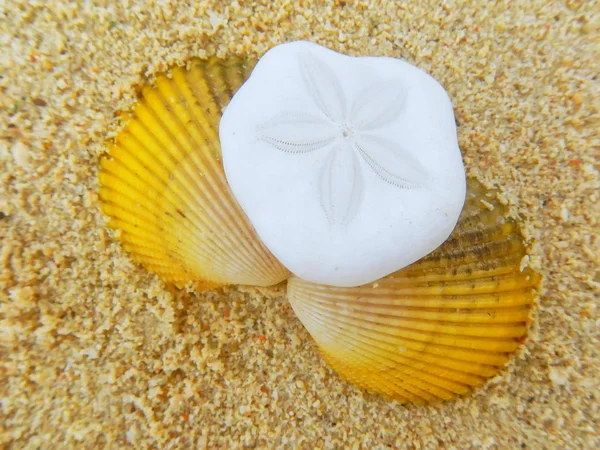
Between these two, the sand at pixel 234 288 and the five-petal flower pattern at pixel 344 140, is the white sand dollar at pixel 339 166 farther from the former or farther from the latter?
the sand at pixel 234 288

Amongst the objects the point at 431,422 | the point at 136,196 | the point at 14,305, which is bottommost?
the point at 431,422

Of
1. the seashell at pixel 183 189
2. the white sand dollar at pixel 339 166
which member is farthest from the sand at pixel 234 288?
the white sand dollar at pixel 339 166

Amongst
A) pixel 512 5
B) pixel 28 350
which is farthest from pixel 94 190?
pixel 512 5

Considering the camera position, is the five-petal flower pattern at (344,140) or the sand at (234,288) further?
the sand at (234,288)

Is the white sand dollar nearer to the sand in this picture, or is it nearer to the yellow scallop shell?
the yellow scallop shell

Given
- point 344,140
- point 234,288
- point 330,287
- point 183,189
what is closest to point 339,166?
point 344,140

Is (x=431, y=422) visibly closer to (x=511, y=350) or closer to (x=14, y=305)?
(x=511, y=350)
